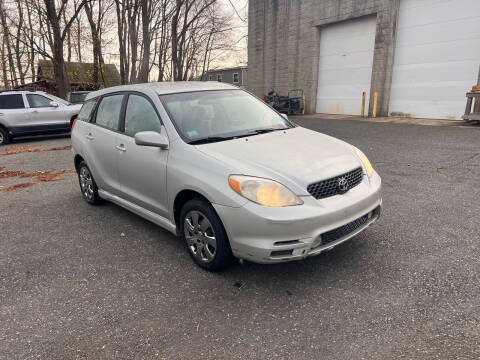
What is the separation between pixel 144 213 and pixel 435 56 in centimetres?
1510

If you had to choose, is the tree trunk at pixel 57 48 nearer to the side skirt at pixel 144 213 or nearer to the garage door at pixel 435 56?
the side skirt at pixel 144 213

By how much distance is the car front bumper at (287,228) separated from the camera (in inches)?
106

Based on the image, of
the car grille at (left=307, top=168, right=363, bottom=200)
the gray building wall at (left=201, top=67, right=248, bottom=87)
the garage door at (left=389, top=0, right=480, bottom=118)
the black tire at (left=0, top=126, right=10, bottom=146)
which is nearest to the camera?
the car grille at (left=307, top=168, right=363, bottom=200)

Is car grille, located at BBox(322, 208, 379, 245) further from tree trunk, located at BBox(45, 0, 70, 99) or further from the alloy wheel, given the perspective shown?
tree trunk, located at BBox(45, 0, 70, 99)

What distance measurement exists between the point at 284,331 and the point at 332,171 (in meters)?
1.34

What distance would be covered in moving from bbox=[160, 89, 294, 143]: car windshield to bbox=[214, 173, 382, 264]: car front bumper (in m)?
0.97

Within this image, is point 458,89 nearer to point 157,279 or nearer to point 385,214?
point 385,214

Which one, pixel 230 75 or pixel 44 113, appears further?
pixel 230 75

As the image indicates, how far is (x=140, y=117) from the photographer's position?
3963 mm

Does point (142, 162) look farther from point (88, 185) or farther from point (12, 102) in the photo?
point (12, 102)

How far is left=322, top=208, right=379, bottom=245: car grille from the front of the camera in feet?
9.37

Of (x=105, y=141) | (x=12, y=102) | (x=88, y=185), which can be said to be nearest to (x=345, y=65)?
(x=12, y=102)

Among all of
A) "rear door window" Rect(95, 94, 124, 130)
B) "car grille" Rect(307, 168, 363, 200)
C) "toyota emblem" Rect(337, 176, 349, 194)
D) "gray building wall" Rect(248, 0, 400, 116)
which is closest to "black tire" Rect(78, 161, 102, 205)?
"rear door window" Rect(95, 94, 124, 130)

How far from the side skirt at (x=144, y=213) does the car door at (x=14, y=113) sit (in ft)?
30.7
